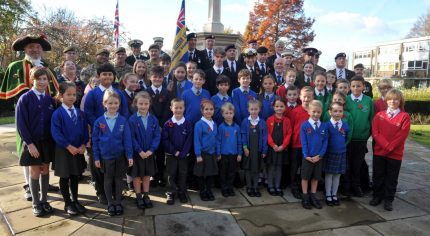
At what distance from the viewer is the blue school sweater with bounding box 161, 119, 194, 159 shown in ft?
14.3

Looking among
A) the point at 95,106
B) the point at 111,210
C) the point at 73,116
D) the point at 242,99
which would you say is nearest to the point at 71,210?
the point at 111,210

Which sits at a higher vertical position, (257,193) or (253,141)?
(253,141)

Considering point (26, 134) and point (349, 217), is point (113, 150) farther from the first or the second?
point (349, 217)

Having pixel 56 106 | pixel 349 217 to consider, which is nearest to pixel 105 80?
pixel 56 106

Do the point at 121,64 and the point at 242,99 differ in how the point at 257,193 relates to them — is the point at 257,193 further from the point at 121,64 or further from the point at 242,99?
the point at 121,64

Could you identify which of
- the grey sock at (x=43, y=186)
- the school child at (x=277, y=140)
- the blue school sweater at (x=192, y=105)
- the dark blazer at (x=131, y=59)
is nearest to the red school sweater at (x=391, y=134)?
the school child at (x=277, y=140)

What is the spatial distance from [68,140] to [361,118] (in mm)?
4140

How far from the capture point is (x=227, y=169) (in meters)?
4.73

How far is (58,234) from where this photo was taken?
134 inches

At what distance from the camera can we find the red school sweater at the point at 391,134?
13.8 feet

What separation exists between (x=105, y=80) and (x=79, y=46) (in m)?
16.2

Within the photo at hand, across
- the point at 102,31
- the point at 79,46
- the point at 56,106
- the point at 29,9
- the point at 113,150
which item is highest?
the point at 29,9

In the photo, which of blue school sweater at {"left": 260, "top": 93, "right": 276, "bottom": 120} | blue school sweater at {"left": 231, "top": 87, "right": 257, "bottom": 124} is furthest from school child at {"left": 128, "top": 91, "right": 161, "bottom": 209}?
blue school sweater at {"left": 260, "top": 93, "right": 276, "bottom": 120}

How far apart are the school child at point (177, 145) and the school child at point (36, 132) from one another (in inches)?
58.4
